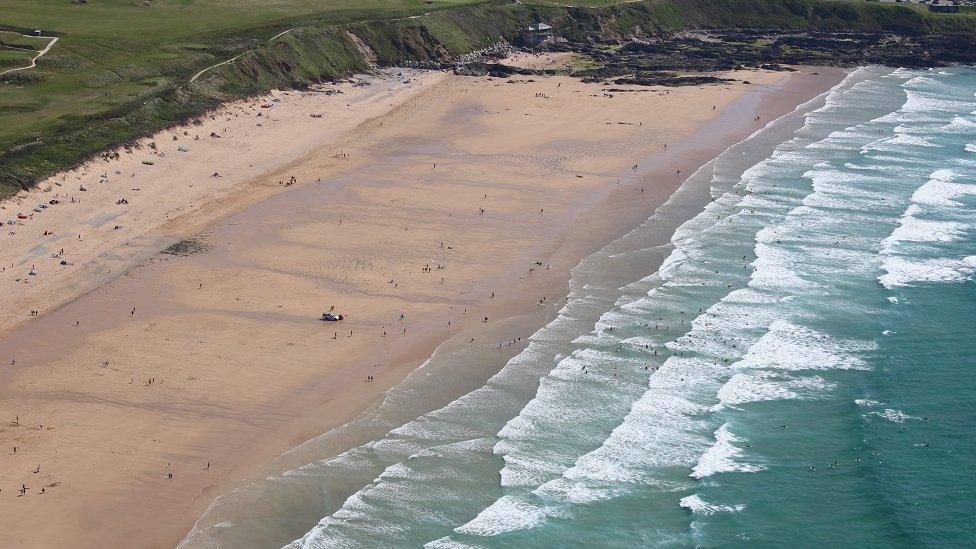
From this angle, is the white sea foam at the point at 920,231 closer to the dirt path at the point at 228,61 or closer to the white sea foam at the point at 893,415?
the white sea foam at the point at 893,415

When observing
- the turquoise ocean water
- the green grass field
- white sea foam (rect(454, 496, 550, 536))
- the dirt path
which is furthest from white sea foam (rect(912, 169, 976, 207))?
the green grass field

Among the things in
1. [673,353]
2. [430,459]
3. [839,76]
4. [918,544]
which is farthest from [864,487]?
[839,76]

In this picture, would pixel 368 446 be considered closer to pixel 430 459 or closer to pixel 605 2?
pixel 430 459

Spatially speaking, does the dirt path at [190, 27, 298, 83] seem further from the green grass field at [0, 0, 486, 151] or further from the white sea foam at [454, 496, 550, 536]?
the white sea foam at [454, 496, 550, 536]

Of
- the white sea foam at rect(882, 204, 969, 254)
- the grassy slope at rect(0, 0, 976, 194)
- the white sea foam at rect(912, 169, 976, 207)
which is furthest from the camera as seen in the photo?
the grassy slope at rect(0, 0, 976, 194)

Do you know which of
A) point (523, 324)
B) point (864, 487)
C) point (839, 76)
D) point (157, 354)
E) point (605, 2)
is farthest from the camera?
point (605, 2)

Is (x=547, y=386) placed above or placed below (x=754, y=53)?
below

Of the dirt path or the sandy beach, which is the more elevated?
the dirt path

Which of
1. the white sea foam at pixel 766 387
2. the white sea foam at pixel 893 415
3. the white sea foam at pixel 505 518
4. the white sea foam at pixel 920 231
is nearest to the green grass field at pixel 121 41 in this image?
the white sea foam at pixel 505 518
